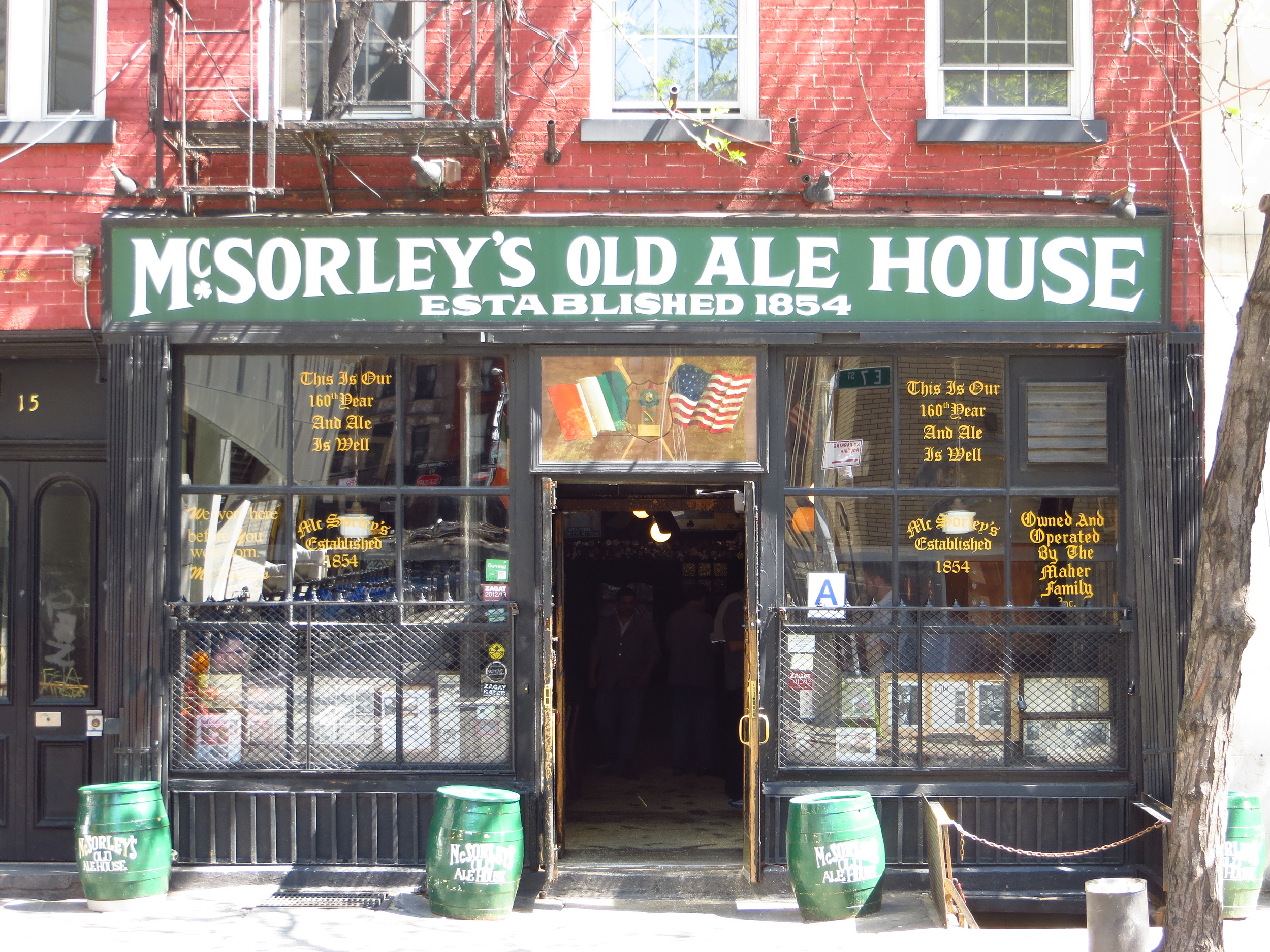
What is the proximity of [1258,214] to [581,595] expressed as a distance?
25.0 feet

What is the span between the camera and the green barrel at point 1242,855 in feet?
21.9

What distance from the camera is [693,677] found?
10148mm

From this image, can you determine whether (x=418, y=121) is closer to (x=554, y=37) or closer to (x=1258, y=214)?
(x=554, y=37)

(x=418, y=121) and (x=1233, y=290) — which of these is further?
(x=1233, y=290)

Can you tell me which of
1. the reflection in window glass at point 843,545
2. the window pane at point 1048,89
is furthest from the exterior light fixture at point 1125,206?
the reflection in window glass at point 843,545

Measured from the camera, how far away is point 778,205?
24.5 ft

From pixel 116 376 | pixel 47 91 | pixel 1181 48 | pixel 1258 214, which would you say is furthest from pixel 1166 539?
pixel 47 91

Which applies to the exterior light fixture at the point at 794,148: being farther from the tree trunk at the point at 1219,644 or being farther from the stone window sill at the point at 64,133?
the stone window sill at the point at 64,133

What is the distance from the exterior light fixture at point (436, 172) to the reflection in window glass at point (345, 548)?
6.46 ft

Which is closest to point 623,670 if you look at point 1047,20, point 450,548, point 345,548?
point 450,548

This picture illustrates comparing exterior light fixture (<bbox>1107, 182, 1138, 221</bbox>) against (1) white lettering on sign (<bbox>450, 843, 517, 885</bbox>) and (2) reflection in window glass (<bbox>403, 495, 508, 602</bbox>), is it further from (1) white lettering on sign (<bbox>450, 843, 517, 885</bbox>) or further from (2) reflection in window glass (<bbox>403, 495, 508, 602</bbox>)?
(1) white lettering on sign (<bbox>450, 843, 517, 885</bbox>)

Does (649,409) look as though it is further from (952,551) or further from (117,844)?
(117,844)

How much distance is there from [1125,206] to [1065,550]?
2.16m

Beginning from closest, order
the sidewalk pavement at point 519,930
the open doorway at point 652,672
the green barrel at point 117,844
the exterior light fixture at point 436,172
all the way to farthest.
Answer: the sidewalk pavement at point 519,930
the green barrel at point 117,844
the exterior light fixture at point 436,172
the open doorway at point 652,672
